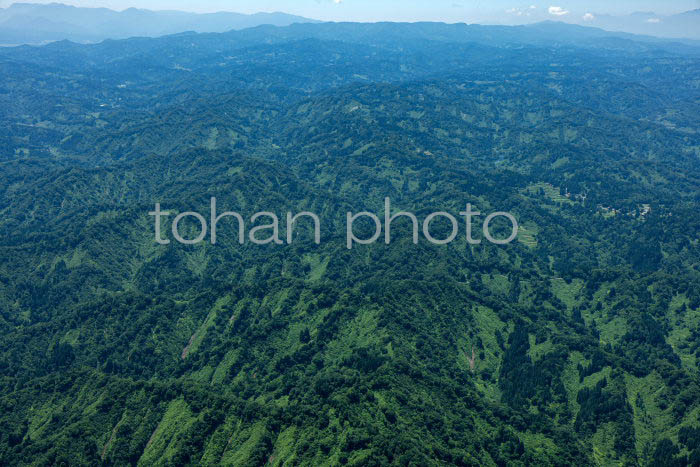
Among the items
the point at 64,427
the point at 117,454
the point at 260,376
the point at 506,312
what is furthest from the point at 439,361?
the point at 64,427

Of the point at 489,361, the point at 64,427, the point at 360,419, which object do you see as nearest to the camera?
the point at 360,419

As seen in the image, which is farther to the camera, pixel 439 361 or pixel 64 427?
pixel 439 361

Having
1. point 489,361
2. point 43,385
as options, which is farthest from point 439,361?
point 43,385

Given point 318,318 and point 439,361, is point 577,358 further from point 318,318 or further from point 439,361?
point 318,318

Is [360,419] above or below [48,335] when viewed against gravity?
above

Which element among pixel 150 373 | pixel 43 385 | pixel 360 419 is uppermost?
pixel 360 419

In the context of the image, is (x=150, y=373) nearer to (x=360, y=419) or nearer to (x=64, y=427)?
(x=64, y=427)

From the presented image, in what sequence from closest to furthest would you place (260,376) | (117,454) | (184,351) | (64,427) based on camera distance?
(117,454) < (64,427) < (260,376) < (184,351)

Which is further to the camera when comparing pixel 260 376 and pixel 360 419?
pixel 260 376

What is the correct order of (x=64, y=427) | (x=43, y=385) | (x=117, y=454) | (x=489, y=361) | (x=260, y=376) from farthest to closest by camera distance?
(x=489, y=361)
(x=260, y=376)
(x=43, y=385)
(x=64, y=427)
(x=117, y=454)
